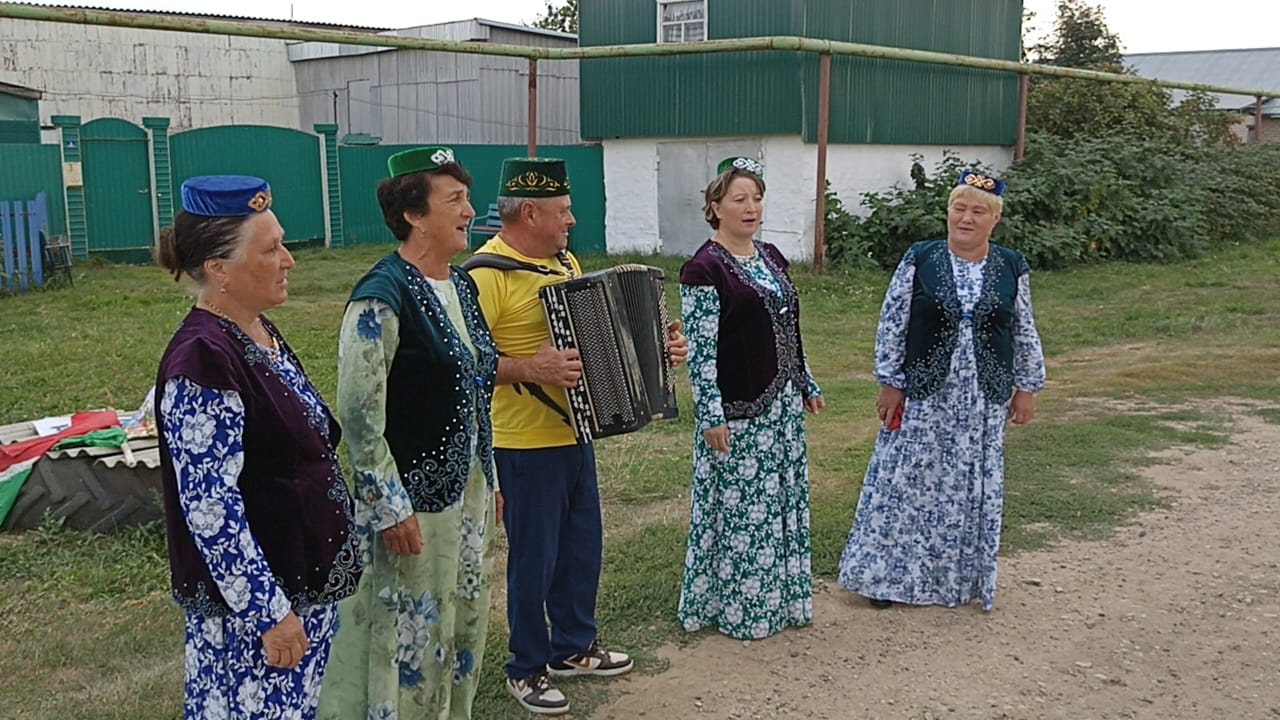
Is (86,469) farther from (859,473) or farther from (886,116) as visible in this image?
(886,116)

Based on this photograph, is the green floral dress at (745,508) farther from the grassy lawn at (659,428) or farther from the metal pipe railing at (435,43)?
the metal pipe railing at (435,43)

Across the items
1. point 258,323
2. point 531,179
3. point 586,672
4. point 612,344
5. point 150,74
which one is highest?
point 150,74

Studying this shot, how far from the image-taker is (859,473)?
7480 mm

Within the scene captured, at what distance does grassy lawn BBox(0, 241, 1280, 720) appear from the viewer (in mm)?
4746

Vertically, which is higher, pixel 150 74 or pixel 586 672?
pixel 150 74

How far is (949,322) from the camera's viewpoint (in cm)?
515

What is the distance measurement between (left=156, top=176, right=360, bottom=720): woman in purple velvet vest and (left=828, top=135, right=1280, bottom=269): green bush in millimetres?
14771

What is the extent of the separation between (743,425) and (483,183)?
17.3m

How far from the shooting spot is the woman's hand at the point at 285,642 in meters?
2.68

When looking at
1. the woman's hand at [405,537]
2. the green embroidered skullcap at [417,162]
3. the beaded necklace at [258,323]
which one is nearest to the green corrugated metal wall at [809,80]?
the green embroidered skullcap at [417,162]

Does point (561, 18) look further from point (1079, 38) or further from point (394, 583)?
point (394, 583)

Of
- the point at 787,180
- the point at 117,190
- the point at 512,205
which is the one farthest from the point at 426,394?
the point at 117,190

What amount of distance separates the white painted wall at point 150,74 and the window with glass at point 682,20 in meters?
9.88

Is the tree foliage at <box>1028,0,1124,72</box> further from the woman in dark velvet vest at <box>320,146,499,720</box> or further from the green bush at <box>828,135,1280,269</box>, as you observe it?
the woman in dark velvet vest at <box>320,146,499,720</box>
